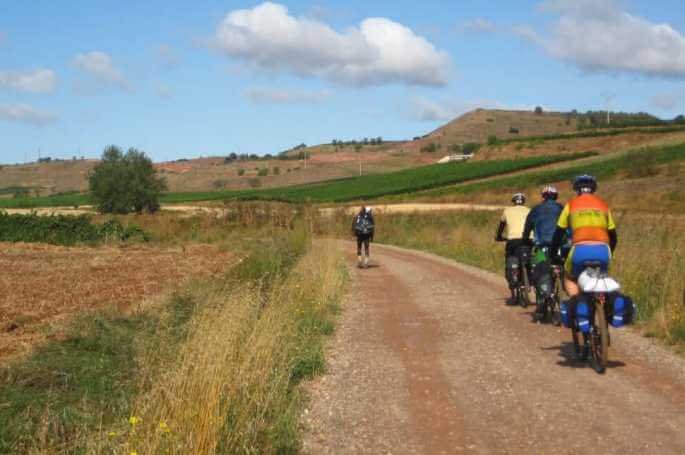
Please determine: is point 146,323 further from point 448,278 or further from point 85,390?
point 448,278

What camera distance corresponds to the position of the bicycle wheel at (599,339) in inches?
356

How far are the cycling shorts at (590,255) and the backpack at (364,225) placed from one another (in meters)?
14.8

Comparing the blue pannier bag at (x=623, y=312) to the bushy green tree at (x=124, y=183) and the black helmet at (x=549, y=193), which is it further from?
the bushy green tree at (x=124, y=183)

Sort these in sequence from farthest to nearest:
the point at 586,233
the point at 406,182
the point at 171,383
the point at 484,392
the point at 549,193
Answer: the point at 406,182 < the point at 549,193 < the point at 586,233 < the point at 484,392 < the point at 171,383

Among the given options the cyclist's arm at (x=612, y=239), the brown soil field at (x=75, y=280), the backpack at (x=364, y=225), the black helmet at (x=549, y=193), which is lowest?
the brown soil field at (x=75, y=280)

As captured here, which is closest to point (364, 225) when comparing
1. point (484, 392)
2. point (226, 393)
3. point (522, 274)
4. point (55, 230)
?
point (522, 274)

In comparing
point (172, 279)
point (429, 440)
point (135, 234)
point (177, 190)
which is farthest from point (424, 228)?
point (177, 190)

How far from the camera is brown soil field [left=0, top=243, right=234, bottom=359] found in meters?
13.2

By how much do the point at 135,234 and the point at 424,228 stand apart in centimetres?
1552

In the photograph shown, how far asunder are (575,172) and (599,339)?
72.3 meters

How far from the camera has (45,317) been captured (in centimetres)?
1384

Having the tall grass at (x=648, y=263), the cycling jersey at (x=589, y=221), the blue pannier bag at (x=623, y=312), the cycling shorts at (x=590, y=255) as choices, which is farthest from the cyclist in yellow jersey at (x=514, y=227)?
the blue pannier bag at (x=623, y=312)

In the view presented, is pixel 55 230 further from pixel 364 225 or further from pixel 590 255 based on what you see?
pixel 590 255

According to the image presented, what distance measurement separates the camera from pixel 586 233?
9422 mm
